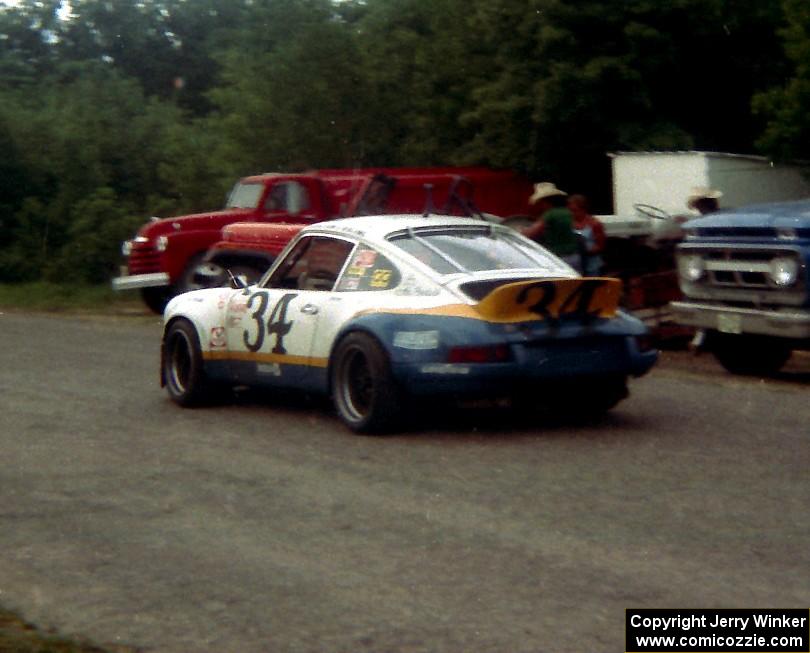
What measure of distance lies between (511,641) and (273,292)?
6.09 meters

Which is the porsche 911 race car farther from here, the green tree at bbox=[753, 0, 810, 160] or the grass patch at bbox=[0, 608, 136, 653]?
the green tree at bbox=[753, 0, 810, 160]

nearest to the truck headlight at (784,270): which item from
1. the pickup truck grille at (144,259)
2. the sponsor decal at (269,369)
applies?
the sponsor decal at (269,369)

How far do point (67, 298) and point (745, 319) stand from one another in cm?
1786

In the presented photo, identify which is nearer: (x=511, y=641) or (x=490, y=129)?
(x=511, y=641)

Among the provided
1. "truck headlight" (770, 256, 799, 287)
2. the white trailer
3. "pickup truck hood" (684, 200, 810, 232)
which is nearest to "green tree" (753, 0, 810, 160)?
the white trailer

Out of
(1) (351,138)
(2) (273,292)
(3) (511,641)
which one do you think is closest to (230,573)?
(3) (511,641)

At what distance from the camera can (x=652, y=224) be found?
18.5 m

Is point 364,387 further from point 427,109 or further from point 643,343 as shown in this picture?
point 427,109

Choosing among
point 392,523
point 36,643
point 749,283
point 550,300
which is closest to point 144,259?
point 749,283

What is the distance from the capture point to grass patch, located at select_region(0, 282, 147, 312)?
26.4 meters

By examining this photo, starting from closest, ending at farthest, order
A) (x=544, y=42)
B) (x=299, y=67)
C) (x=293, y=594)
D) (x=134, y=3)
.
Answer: (x=293, y=594), (x=544, y=42), (x=299, y=67), (x=134, y=3)

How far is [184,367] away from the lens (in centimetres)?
1205

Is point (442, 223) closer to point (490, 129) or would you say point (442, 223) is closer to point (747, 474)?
point (747, 474)

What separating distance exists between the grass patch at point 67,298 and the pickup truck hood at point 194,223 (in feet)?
6.83
